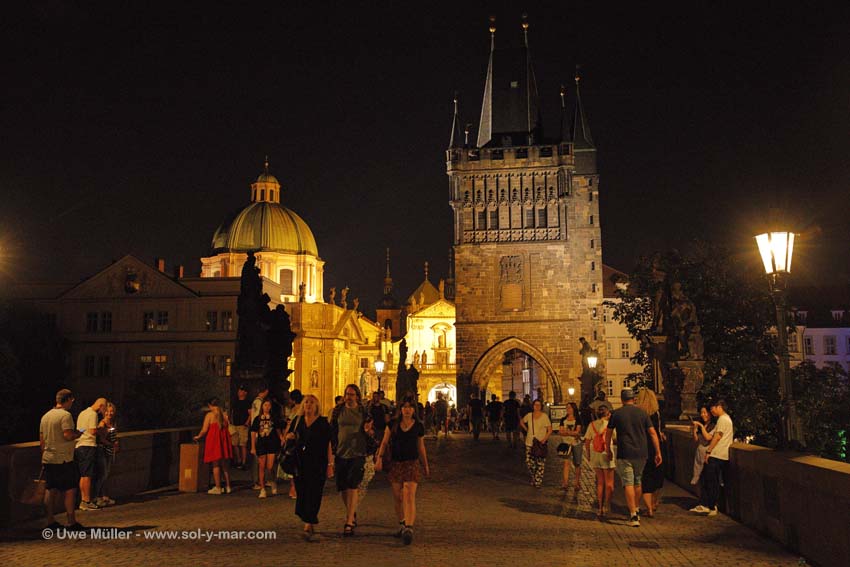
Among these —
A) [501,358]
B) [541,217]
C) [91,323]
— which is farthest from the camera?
[91,323]

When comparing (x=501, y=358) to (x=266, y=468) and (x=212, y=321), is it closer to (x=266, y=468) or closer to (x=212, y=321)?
(x=212, y=321)

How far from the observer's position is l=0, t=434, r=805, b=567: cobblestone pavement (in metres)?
8.34

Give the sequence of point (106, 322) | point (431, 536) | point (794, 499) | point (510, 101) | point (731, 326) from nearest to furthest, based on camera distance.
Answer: point (794, 499)
point (431, 536)
point (731, 326)
point (106, 322)
point (510, 101)

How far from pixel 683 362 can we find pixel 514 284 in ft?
120

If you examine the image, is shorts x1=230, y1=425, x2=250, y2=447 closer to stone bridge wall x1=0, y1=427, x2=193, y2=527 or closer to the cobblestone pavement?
stone bridge wall x1=0, y1=427, x2=193, y2=527

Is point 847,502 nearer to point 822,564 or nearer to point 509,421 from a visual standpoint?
point 822,564

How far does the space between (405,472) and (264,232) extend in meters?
72.8

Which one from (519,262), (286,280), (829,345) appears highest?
(286,280)

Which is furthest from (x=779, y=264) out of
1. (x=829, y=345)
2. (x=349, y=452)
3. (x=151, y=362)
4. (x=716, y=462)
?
(x=829, y=345)

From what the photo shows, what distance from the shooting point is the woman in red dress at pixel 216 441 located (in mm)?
13219

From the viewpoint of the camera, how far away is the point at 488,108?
59.8 meters

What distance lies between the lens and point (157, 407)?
46.8m

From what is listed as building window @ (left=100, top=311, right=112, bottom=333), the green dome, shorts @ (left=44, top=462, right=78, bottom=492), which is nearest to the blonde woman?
shorts @ (left=44, top=462, right=78, bottom=492)

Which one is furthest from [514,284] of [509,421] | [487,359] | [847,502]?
[847,502]
